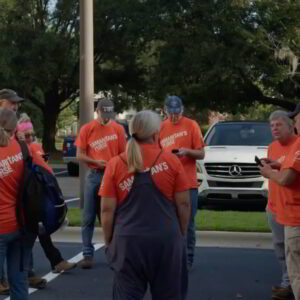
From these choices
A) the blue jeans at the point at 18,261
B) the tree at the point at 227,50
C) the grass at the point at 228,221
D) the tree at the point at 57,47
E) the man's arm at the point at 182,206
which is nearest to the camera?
the man's arm at the point at 182,206

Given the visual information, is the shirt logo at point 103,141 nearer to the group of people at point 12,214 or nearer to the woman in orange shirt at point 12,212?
the group of people at point 12,214

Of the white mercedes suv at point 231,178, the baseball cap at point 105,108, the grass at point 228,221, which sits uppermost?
the baseball cap at point 105,108

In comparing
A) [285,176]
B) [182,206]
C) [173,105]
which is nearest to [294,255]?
[285,176]

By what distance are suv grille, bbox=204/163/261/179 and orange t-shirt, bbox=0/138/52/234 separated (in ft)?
22.8

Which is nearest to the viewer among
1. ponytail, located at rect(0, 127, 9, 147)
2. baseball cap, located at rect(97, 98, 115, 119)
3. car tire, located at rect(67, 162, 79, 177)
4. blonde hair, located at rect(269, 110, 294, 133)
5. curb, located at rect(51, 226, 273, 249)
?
ponytail, located at rect(0, 127, 9, 147)

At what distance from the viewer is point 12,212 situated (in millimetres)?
4766

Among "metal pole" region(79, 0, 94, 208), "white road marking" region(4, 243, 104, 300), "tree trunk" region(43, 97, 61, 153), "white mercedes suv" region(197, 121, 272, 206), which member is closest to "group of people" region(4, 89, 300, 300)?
"white road marking" region(4, 243, 104, 300)

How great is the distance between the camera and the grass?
361 inches

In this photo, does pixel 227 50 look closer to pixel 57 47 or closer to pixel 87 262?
pixel 57 47

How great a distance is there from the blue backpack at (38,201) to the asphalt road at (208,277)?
168 centimetres

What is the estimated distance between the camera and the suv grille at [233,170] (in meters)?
11.4

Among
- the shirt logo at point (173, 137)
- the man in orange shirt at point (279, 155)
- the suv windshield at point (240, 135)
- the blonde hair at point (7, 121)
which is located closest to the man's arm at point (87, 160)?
the shirt logo at point (173, 137)

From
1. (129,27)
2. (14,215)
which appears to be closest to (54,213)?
(14,215)

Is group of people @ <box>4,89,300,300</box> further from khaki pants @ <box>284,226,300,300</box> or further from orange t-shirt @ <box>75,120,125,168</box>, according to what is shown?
orange t-shirt @ <box>75,120,125,168</box>
